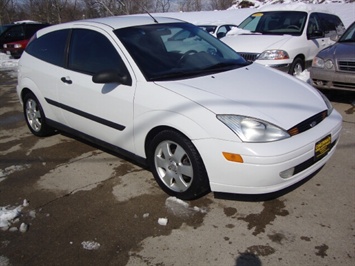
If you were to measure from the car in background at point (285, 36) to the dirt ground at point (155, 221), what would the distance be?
10.4ft

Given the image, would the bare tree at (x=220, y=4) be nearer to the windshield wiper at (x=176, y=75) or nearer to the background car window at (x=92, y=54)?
the background car window at (x=92, y=54)

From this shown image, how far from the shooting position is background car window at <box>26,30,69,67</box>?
4.12 meters

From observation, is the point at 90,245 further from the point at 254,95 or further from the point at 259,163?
the point at 254,95

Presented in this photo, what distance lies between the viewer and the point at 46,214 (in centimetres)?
304

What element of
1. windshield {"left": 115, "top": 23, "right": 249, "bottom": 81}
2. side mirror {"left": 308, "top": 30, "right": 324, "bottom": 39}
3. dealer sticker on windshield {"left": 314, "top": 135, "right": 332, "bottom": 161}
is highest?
windshield {"left": 115, "top": 23, "right": 249, "bottom": 81}

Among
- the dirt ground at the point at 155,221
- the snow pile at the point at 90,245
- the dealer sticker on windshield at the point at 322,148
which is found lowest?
the dirt ground at the point at 155,221

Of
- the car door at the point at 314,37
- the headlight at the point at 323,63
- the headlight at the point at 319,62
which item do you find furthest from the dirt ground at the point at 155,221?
the car door at the point at 314,37

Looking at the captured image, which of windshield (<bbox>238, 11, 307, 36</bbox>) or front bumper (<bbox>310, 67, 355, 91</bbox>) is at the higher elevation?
windshield (<bbox>238, 11, 307, 36</bbox>)

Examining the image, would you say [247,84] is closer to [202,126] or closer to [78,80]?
[202,126]

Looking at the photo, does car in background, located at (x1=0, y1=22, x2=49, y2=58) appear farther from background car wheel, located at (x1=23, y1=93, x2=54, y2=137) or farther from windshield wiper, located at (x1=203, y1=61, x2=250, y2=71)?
windshield wiper, located at (x1=203, y1=61, x2=250, y2=71)

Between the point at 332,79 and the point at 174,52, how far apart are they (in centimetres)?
341

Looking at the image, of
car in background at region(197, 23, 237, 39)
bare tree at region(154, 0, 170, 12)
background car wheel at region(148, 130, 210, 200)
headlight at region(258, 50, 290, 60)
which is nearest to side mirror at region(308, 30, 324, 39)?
headlight at region(258, 50, 290, 60)

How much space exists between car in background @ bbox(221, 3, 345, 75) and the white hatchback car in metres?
2.86

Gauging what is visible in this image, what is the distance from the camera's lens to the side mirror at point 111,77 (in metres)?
3.21
